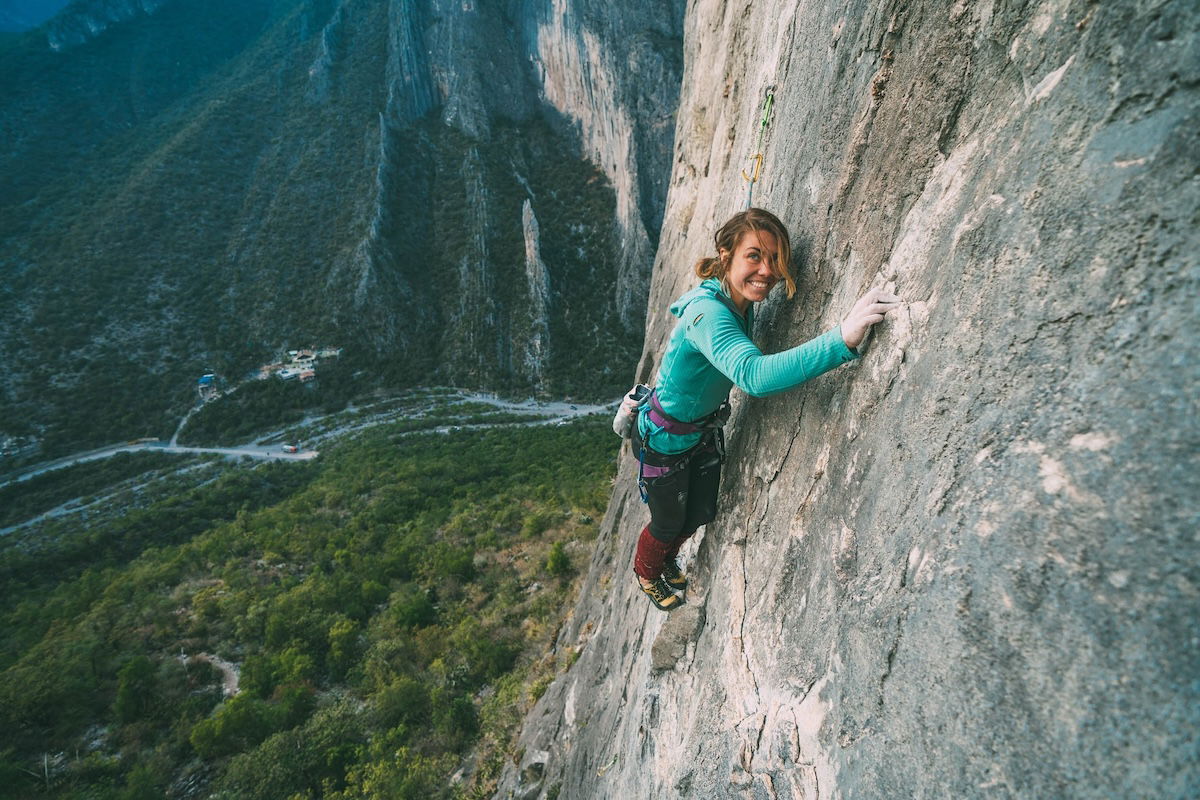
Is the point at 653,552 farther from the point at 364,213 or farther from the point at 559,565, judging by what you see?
the point at 364,213

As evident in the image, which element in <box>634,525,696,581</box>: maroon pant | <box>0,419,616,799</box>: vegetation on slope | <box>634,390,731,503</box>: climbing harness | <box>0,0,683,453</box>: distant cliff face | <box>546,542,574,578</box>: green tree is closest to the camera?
<box>634,390,731,503</box>: climbing harness

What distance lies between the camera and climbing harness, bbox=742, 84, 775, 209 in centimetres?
364

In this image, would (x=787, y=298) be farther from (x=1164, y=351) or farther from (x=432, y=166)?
(x=432, y=166)

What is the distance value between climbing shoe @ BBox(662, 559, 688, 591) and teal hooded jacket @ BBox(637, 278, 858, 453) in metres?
1.22

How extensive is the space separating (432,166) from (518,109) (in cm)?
1508

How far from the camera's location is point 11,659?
1802 centimetres

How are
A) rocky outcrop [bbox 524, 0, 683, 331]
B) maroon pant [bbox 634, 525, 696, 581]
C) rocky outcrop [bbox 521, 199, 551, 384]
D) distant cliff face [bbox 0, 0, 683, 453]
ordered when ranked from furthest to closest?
rocky outcrop [bbox 524, 0, 683, 331]
rocky outcrop [bbox 521, 199, 551, 384]
distant cliff face [bbox 0, 0, 683, 453]
maroon pant [bbox 634, 525, 696, 581]

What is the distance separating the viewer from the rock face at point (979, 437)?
0.93 metres

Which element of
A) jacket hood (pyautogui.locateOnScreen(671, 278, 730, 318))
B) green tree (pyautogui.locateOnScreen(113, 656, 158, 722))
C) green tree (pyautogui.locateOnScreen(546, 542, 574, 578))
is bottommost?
green tree (pyautogui.locateOnScreen(113, 656, 158, 722))

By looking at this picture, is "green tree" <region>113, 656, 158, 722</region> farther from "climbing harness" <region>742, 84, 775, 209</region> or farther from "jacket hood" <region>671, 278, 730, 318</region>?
"climbing harness" <region>742, 84, 775, 209</region>

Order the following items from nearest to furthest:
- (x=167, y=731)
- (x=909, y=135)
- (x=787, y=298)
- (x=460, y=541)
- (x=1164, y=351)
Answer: (x=1164, y=351)
(x=909, y=135)
(x=787, y=298)
(x=167, y=731)
(x=460, y=541)

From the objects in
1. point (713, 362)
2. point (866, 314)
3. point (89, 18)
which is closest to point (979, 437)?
point (866, 314)

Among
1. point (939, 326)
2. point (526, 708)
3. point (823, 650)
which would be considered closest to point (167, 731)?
point (526, 708)

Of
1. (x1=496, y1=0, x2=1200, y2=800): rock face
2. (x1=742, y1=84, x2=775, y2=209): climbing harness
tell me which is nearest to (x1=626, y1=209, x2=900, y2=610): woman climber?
(x1=496, y1=0, x2=1200, y2=800): rock face
